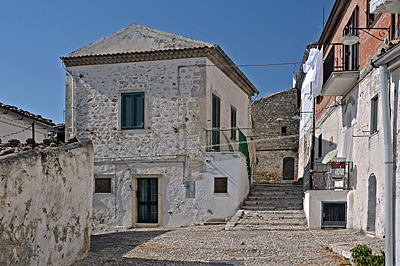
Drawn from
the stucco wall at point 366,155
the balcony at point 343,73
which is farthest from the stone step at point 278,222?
the balcony at point 343,73

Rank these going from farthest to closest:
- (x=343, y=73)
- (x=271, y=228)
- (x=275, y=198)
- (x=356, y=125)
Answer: (x=275, y=198), (x=271, y=228), (x=356, y=125), (x=343, y=73)

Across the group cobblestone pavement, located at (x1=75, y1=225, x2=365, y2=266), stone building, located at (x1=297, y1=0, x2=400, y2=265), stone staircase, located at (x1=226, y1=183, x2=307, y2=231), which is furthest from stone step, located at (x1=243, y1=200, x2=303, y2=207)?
A: cobblestone pavement, located at (x1=75, y1=225, x2=365, y2=266)

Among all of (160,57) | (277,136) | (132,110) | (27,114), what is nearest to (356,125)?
(160,57)

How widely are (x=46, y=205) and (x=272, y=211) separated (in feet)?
29.8

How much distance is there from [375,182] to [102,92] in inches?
374

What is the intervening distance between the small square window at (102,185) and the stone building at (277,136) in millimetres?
13614

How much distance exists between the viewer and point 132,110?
50.9 feet

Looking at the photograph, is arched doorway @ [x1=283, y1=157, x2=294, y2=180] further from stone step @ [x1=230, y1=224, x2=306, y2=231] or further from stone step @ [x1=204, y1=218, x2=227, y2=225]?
stone step @ [x1=230, y1=224, x2=306, y2=231]

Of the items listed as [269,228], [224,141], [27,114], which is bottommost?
[269,228]

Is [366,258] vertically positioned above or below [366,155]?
below

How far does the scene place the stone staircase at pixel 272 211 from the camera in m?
12.9

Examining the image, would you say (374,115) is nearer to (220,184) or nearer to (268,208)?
(268,208)

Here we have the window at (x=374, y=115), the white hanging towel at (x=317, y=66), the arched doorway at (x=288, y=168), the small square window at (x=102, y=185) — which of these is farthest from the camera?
the arched doorway at (x=288, y=168)

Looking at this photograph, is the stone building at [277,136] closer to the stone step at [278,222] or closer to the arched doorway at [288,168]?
the arched doorway at [288,168]
